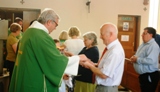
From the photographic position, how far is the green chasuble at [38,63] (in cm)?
197

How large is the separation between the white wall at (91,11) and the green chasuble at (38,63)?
4.48 m

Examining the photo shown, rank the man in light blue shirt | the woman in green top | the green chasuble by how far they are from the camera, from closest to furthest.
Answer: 1. the green chasuble
2. the man in light blue shirt
3. the woman in green top

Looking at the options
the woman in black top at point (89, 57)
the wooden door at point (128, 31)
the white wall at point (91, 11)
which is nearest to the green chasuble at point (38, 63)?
the woman in black top at point (89, 57)

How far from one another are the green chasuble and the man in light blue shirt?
5.23ft

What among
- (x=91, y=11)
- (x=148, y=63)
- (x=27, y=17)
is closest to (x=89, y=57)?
(x=148, y=63)

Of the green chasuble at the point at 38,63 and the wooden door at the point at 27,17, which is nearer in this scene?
the green chasuble at the point at 38,63

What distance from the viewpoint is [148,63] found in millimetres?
3180

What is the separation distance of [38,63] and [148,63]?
1.80m

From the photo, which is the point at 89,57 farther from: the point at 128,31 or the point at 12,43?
the point at 128,31

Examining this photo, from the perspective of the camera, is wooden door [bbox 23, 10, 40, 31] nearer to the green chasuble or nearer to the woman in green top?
the woman in green top

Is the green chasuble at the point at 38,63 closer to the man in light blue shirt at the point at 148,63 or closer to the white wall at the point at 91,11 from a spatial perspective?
the man in light blue shirt at the point at 148,63

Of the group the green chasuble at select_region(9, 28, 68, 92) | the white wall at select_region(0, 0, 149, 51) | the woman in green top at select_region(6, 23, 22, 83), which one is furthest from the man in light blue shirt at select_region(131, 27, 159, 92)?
the white wall at select_region(0, 0, 149, 51)

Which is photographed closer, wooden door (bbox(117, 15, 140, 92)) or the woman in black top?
the woman in black top

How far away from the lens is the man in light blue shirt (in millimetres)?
3201
